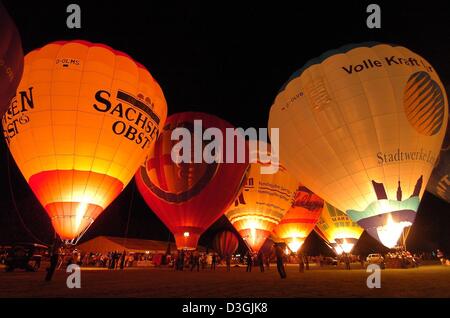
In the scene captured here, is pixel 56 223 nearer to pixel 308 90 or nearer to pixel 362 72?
pixel 308 90

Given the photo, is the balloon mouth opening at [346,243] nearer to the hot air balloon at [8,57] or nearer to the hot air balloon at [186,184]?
the hot air balloon at [186,184]

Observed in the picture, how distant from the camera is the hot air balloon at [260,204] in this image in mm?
19359

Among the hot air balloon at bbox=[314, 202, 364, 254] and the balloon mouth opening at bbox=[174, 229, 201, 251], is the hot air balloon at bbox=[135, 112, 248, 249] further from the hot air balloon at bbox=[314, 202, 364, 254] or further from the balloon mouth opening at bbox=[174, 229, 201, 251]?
the hot air balloon at bbox=[314, 202, 364, 254]

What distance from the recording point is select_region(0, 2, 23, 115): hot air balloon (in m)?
7.72

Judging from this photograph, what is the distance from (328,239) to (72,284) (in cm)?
1977

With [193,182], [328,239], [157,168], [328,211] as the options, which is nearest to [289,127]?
[193,182]

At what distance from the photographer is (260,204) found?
19.5 m

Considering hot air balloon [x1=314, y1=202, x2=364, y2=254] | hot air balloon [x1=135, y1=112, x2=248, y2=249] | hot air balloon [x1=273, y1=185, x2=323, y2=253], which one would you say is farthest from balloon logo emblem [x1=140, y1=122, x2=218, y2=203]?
hot air balloon [x1=314, y1=202, x2=364, y2=254]

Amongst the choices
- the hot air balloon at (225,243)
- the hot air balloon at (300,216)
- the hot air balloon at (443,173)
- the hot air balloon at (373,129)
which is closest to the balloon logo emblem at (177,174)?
the hot air balloon at (373,129)

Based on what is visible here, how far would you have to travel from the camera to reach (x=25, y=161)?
1119 cm

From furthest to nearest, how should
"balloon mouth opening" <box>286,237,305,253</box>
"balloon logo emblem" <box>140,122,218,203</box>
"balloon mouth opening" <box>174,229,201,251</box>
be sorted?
"balloon mouth opening" <box>286,237,305,253</box> < "balloon mouth opening" <box>174,229,201,251</box> < "balloon logo emblem" <box>140,122,218,203</box>

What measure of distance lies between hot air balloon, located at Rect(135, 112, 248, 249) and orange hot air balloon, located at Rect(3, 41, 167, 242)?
3765 mm

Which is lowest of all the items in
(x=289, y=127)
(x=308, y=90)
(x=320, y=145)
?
(x=320, y=145)
